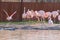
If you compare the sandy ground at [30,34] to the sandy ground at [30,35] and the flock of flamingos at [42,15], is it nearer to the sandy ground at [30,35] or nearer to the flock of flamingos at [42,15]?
the sandy ground at [30,35]

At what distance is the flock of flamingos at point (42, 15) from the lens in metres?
12.9

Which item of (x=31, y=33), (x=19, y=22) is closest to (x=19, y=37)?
(x=31, y=33)

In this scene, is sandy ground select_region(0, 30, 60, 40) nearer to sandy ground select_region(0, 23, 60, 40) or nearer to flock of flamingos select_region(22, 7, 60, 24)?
sandy ground select_region(0, 23, 60, 40)

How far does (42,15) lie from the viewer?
1293cm

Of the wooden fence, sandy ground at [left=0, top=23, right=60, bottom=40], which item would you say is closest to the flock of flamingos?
the wooden fence

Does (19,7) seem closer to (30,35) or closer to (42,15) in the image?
(42,15)

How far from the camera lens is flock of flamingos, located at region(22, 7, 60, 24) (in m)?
12.9

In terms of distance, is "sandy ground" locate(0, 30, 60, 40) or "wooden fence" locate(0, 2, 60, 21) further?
"wooden fence" locate(0, 2, 60, 21)

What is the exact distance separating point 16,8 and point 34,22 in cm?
88

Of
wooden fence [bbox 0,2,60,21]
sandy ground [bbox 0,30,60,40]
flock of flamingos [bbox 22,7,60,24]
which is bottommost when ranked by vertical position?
sandy ground [bbox 0,30,60,40]

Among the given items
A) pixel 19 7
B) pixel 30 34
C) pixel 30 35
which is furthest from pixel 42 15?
pixel 30 35

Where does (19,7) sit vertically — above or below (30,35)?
above

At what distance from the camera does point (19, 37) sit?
10.8 m

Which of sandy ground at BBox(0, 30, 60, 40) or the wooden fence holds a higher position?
the wooden fence
